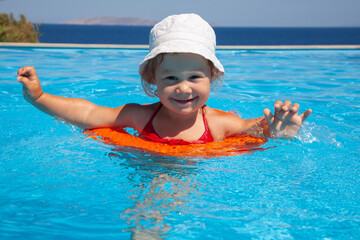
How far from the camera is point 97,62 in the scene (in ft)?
26.5

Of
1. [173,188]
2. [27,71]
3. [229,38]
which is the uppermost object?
[229,38]

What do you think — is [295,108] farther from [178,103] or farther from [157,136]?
[157,136]

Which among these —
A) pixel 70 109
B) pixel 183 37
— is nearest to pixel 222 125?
pixel 183 37

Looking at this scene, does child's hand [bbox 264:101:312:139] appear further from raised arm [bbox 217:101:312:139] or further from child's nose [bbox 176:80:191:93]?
child's nose [bbox 176:80:191:93]

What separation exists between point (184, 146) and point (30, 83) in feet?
3.91

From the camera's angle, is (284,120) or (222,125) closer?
(284,120)

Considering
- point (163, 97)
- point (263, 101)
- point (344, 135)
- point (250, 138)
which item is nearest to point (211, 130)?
point (250, 138)

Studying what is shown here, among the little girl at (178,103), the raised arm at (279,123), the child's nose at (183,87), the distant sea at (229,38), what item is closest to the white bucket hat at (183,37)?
the little girl at (178,103)

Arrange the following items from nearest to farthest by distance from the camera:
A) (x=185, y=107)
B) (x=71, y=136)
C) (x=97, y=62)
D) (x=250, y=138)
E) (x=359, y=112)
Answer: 1. (x=185, y=107)
2. (x=250, y=138)
3. (x=71, y=136)
4. (x=359, y=112)
5. (x=97, y=62)

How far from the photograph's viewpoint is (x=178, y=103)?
2785mm

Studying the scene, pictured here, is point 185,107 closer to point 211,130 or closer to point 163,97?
point 163,97

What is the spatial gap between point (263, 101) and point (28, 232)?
3862 millimetres

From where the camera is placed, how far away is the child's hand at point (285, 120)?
102 inches

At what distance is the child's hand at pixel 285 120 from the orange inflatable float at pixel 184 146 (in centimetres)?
31
